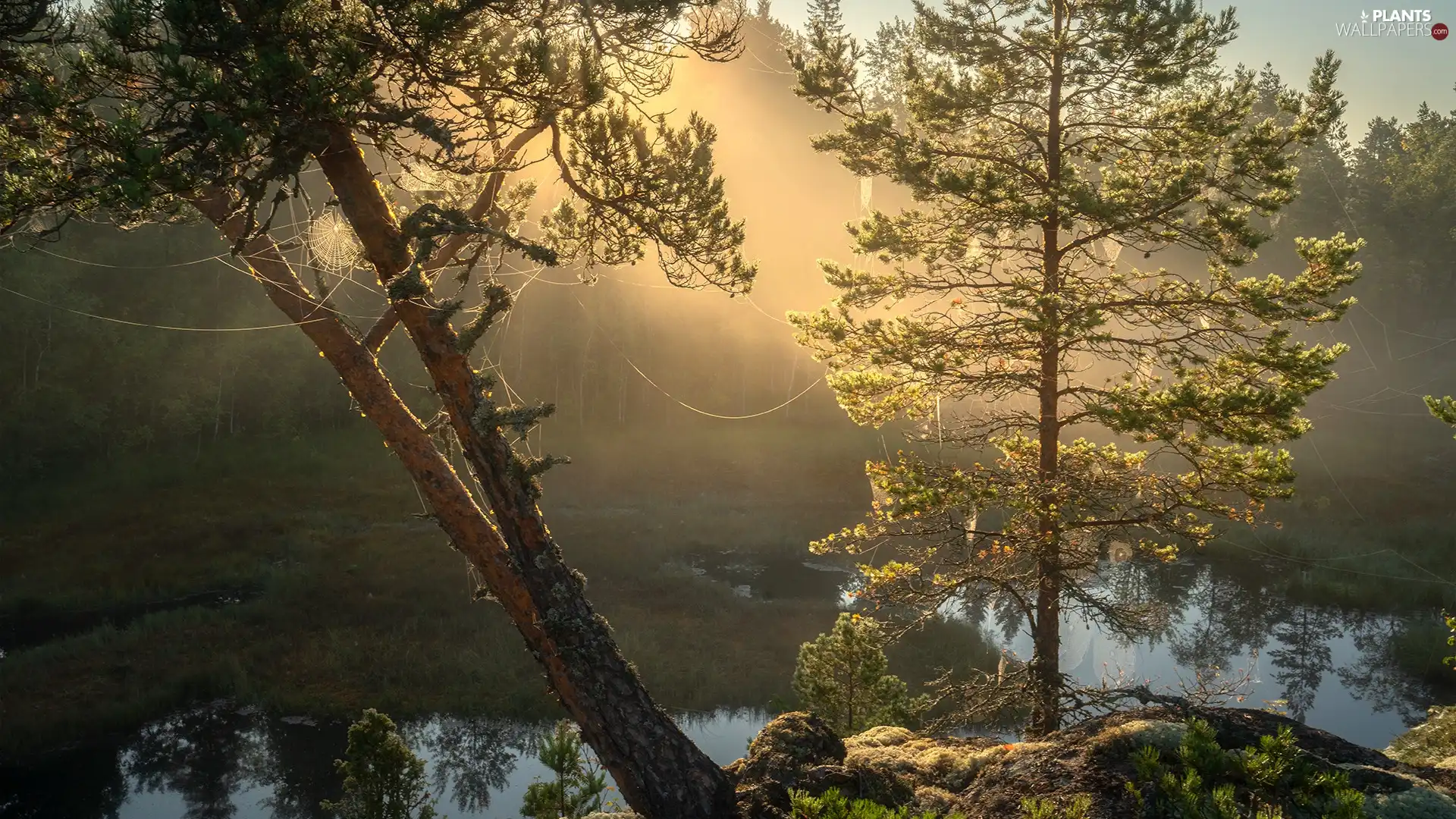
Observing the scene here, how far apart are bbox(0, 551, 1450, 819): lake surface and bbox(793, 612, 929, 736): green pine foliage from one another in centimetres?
89

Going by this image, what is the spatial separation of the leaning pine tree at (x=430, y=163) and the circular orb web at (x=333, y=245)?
47cm

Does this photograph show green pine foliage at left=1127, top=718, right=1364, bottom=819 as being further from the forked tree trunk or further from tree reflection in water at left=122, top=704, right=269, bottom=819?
tree reflection in water at left=122, top=704, right=269, bottom=819

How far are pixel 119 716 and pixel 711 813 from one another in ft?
52.9

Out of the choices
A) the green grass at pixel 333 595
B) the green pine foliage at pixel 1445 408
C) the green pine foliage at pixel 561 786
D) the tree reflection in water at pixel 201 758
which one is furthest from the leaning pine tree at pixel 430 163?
the green grass at pixel 333 595

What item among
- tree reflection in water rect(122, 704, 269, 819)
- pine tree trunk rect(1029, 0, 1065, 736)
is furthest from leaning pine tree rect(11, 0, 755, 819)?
tree reflection in water rect(122, 704, 269, 819)

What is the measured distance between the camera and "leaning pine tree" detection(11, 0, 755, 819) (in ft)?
16.5

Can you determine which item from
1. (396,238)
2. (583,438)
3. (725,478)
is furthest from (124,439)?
(396,238)

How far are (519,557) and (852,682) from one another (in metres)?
6.08

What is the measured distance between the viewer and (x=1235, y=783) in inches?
186

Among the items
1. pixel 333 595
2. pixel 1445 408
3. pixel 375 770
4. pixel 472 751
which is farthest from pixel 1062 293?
pixel 333 595

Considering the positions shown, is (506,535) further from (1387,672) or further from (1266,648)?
(1387,672)

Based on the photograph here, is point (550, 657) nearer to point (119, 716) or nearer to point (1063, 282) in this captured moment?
point (1063, 282)

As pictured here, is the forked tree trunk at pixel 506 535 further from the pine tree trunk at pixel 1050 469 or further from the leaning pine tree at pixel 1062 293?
the pine tree trunk at pixel 1050 469

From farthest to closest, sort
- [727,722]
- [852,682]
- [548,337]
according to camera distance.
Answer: [548,337] → [727,722] → [852,682]
